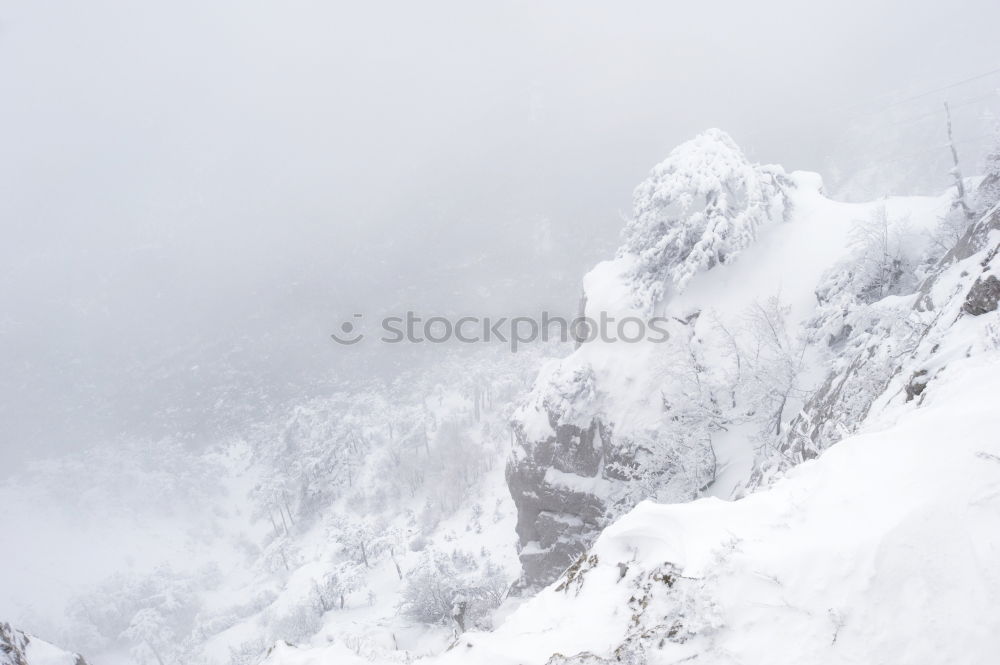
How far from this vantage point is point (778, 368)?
1557 centimetres

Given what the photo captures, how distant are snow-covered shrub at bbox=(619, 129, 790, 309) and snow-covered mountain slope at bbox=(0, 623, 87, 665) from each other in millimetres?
18284

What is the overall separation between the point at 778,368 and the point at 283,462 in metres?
57.0

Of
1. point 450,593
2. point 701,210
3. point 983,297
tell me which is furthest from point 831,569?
point 450,593

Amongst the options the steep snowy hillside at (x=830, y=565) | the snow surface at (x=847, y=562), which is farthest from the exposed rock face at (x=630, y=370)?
the snow surface at (x=847, y=562)

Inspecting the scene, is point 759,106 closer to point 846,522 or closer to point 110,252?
point 846,522

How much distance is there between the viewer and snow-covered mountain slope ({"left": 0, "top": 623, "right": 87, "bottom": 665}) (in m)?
7.26

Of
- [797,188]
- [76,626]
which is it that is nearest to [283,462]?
[76,626]

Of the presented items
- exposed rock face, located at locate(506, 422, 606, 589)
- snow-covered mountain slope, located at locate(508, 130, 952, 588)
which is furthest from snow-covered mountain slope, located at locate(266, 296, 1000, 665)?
exposed rock face, located at locate(506, 422, 606, 589)

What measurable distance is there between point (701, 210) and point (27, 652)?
21.7 m

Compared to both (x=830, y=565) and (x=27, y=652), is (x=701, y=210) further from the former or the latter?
(x=27, y=652)

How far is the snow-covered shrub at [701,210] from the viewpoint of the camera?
64.6 feet

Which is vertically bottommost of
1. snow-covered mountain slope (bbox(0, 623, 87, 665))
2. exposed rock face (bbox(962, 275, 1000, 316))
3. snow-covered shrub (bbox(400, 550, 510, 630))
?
snow-covered shrub (bbox(400, 550, 510, 630))

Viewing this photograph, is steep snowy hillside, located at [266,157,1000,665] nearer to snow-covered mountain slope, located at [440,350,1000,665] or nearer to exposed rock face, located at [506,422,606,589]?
snow-covered mountain slope, located at [440,350,1000,665]

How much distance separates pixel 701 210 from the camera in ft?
67.8
